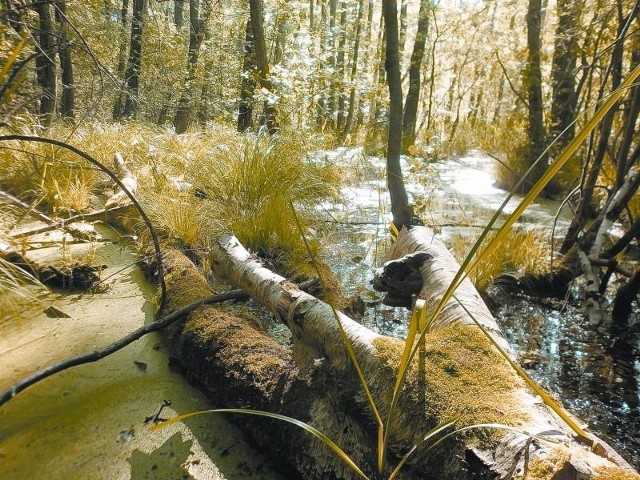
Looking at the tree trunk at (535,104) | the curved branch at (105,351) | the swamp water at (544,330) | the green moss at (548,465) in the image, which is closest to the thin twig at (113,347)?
the curved branch at (105,351)

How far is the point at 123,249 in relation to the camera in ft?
10.1

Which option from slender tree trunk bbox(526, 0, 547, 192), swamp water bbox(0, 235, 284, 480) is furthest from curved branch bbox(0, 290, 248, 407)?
slender tree trunk bbox(526, 0, 547, 192)

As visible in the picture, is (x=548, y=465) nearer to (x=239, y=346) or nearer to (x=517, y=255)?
(x=239, y=346)

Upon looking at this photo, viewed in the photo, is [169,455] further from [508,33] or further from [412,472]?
[508,33]

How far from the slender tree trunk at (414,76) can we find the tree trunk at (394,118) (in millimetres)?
4308

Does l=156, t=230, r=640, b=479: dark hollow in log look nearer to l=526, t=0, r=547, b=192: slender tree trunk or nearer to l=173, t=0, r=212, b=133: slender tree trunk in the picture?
l=526, t=0, r=547, b=192: slender tree trunk

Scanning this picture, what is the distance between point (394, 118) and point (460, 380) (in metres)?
2.21

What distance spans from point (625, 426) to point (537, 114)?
4.30 metres

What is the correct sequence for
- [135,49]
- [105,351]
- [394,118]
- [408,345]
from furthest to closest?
[135,49], [394,118], [105,351], [408,345]

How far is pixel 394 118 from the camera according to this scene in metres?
2.94

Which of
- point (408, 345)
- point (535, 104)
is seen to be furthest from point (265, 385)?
point (535, 104)

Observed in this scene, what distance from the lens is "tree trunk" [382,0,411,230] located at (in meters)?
2.76

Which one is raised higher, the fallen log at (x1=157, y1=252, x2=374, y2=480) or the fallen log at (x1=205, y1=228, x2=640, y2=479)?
the fallen log at (x1=205, y1=228, x2=640, y2=479)

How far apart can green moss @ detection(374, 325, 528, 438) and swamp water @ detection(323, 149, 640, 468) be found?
718 mm
